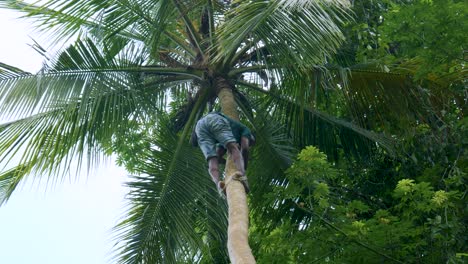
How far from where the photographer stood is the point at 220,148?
7.58 metres

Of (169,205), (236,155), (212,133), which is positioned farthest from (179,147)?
(236,155)

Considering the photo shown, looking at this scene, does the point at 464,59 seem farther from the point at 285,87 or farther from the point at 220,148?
the point at 220,148

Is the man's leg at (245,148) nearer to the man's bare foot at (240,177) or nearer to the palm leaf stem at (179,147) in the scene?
Result: the man's bare foot at (240,177)

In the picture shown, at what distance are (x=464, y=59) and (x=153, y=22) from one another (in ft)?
10.2

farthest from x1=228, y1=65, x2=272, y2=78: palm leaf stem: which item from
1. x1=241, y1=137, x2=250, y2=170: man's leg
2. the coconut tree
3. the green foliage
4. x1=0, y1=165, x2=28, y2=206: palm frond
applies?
x1=0, y1=165, x2=28, y2=206: palm frond

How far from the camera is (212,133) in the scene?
7.61 m

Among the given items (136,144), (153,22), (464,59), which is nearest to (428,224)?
(464,59)

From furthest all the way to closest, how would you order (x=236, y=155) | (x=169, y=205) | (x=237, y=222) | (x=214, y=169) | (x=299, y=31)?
(x=169, y=205), (x=299, y=31), (x=214, y=169), (x=236, y=155), (x=237, y=222)

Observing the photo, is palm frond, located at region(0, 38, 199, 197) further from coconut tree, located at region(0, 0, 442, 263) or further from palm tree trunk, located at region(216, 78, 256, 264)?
palm tree trunk, located at region(216, 78, 256, 264)

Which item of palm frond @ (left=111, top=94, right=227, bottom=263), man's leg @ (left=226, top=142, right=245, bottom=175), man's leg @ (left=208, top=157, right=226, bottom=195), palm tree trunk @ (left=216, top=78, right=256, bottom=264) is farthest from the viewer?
palm frond @ (left=111, top=94, right=227, bottom=263)

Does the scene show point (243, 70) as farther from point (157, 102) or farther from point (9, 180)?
point (9, 180)

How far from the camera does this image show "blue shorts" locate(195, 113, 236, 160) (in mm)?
7492

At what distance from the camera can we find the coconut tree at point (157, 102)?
8617mm

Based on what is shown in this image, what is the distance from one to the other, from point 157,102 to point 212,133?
230 centimetres
